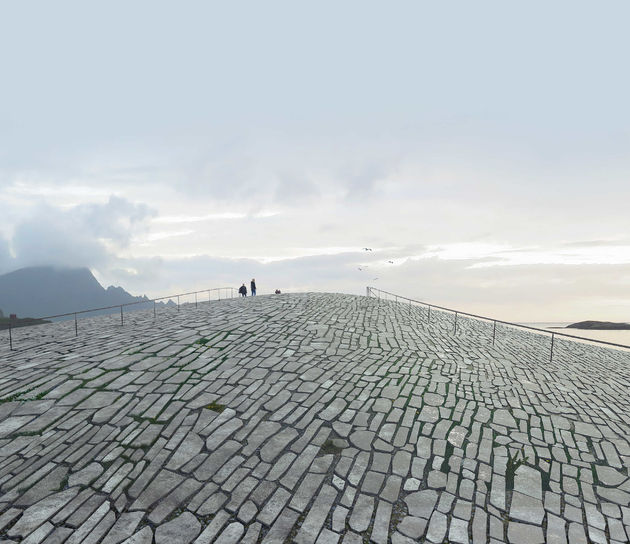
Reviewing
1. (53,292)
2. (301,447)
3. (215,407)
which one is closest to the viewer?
(301,447)

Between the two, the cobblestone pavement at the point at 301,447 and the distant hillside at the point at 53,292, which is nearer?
the cobblestone pavement at the point at 301,447

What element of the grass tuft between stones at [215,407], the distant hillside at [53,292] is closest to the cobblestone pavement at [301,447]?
the grass tuft between stones at [215,407]

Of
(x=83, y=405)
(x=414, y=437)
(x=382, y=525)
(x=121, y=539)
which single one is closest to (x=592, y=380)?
(x=414, y=437)

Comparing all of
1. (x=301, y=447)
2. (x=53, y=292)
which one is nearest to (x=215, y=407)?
(x=301, y=447)

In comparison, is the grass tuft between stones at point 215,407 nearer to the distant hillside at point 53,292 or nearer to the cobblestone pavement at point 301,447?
the cobblestone pavement at point 301,447

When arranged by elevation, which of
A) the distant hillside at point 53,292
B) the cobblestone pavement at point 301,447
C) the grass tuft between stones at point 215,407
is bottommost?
the distant hillside at point 53,292

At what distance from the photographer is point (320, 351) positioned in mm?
9703

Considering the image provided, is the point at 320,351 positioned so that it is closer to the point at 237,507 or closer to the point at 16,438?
the point at 237,507

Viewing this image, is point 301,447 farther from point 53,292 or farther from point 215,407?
point 53,292

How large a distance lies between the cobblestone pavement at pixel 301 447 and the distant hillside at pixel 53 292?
174446 millimetres

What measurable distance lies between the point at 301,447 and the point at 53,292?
8230 inches

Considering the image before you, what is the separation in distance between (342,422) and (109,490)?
3.59m

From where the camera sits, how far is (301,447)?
18.2ft

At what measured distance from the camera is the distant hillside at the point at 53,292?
164m
